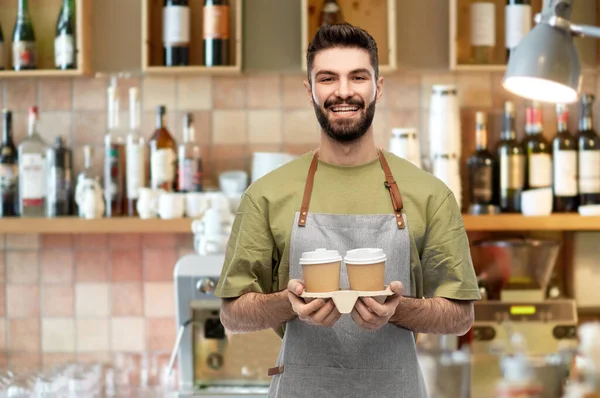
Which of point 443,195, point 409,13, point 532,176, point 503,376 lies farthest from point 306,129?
point 443,195

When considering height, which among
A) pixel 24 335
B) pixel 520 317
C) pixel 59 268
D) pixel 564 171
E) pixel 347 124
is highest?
pixel 347 124

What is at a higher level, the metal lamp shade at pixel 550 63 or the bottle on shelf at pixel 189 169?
the metal lamp shade at pixel 550 63

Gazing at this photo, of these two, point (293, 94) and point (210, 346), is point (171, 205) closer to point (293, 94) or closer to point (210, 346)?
point (210, 346)

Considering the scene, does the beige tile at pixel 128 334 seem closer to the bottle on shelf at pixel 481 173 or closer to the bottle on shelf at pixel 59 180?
the bottle on shelf at pixel 59 180

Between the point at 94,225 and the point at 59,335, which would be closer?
the point at 94,225

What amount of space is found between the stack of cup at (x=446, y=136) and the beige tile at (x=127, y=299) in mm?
1158

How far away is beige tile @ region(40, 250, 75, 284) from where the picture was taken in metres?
3.22

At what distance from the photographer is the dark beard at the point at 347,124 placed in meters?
1.41

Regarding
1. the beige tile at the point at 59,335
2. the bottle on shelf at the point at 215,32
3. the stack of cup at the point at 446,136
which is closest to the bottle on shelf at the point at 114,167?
the bottle on shelf at the point at 215,32

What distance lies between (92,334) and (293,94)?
3.75 feet

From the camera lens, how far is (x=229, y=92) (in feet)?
10.4

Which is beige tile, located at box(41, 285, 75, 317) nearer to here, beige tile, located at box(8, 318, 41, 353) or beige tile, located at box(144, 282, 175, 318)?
beige tile, located at box(8, 318, 41, 353)

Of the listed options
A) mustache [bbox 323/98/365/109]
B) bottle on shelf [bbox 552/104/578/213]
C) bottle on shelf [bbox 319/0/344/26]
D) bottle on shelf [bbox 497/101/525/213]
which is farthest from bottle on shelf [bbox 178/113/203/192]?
mustache [bbox 323/98/365/109]

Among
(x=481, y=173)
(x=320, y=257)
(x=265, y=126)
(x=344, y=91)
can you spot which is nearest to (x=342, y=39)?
(x=344, y=91)
